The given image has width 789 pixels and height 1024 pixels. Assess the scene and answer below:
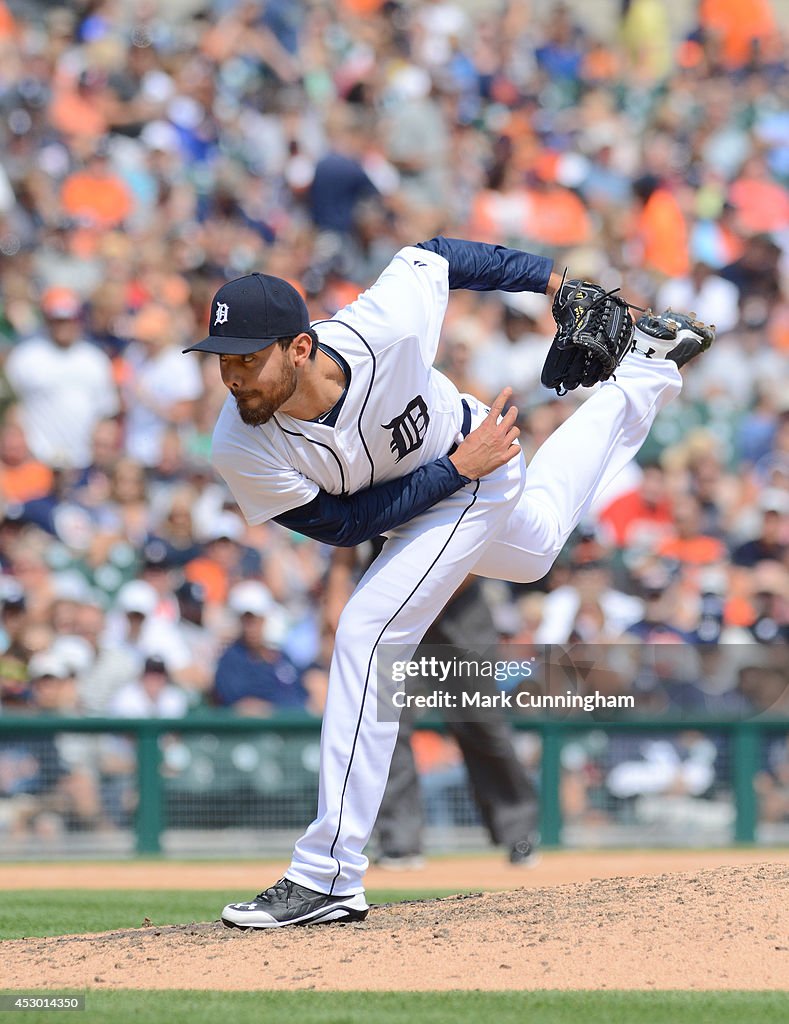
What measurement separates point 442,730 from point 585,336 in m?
4.12

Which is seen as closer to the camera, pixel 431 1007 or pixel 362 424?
pixel 431 1007

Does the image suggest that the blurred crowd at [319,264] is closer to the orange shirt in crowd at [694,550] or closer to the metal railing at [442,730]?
the orange shirt in crowd at [694,550]

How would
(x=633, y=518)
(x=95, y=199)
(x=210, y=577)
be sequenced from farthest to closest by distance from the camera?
(x=95, y=199) → (x=633, y=518) → (x=210, y=577)

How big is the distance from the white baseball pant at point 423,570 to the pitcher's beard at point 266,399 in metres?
0.69

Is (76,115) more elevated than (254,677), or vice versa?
(76,115)

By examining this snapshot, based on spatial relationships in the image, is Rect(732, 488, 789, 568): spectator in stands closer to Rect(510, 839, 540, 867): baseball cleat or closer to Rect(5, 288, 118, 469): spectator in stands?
Rect(510, 839, 540, 867): baseball cleat

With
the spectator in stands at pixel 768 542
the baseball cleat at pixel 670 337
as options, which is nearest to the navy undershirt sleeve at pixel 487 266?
A: the baseball cleat at pixel 670 337

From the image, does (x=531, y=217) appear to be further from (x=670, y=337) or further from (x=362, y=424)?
(x=362, y=424)

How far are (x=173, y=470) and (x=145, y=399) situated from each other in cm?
75

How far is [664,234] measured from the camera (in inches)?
545

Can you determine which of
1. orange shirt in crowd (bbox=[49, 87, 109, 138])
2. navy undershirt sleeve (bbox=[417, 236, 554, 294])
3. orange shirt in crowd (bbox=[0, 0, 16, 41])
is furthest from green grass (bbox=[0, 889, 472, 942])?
orange shirt in crowd (bbox=[0, 0, 16, 41])

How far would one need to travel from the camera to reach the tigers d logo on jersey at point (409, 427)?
5293 millimetres

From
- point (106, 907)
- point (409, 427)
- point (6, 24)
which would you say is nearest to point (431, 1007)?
point (409, 427)

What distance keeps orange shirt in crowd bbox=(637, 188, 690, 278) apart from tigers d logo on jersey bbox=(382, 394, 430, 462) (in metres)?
8.59
